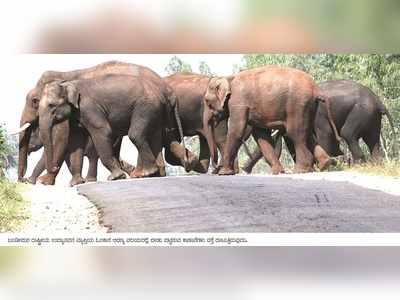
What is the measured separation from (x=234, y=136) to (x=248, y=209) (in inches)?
51.8

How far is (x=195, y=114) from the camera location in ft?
36.5

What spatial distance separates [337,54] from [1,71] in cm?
341

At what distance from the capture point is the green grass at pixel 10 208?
9.72 meters

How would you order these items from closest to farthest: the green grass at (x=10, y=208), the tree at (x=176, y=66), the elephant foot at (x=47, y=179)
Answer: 1. the green grass at (x=10, y=208)
2. the tree at (x=176, y=66)
3. the elephant foot at (x=47, y=179)

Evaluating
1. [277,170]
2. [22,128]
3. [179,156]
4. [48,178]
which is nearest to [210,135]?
[179,156]

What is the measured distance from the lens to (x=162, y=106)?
1055 cm

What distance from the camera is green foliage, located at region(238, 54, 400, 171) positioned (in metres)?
9.76

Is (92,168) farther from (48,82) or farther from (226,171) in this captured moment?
(226,171)

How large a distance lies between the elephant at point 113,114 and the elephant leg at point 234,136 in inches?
27.6

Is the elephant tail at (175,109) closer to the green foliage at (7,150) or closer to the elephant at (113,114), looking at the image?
the elephant at (113,114)

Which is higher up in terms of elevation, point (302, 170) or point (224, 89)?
point (224, 89)

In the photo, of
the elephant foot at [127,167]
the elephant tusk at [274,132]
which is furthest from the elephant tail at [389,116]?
the elephant foot at [127,167]

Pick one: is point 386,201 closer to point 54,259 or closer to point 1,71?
point 54,259
